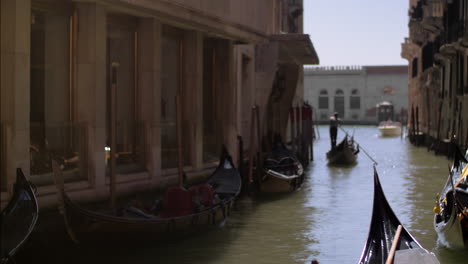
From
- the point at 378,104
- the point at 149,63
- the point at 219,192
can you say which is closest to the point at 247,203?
the point at 219,192

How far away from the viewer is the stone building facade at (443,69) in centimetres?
2234

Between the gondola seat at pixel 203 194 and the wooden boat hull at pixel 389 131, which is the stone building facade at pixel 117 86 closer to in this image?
the gondola seat at pixel 203 194

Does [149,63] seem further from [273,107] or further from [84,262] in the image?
[273,107]

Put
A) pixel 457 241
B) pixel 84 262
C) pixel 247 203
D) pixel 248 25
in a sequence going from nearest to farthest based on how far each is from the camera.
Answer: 1. pixel 84 262
2. pixel 457 241
3. pixel 247 203
4. pixel 248 25

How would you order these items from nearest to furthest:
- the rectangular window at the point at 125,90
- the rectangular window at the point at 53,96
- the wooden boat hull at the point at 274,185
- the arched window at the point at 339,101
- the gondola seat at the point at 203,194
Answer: the rectangular window at the point at 53,96
the gondola seat at the point at 203,194
the rectangular window at the point at 125,90
the wooden boat hull at the point at 274,185
the arched window at the point at 339,101

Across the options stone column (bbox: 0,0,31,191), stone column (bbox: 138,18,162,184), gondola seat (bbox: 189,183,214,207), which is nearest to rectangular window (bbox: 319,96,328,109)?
stone column (bbox: 138,18,162,184)

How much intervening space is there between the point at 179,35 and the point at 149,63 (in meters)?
1.58

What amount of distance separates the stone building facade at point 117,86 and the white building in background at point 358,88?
Result: 173 ft

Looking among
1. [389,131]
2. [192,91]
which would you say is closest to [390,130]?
[389,131]

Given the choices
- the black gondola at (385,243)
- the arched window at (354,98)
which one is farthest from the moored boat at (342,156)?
the arched window at (354,98)

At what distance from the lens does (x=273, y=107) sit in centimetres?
2567

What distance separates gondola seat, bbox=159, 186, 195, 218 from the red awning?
29.7 ft

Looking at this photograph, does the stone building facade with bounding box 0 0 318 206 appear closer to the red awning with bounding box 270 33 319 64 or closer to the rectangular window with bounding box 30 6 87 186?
the rectangular window with bounding box 30 6 87 186

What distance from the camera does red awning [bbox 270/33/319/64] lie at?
18.2m
